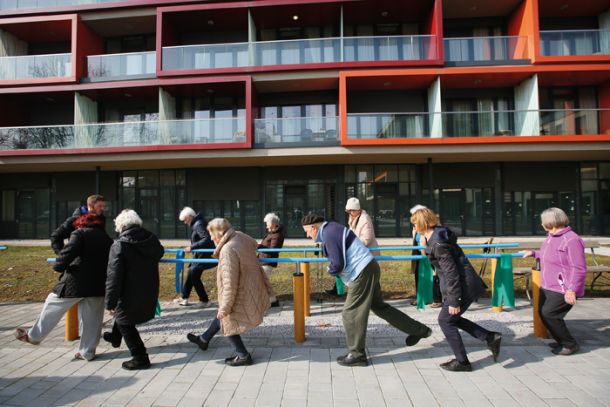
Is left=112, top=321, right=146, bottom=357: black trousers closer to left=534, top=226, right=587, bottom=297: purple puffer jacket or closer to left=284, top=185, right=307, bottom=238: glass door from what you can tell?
left=534, top=226, right=587, bottom=297: purple puffer jacket

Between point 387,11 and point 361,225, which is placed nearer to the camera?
point 361,225

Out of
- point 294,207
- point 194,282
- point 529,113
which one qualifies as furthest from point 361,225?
point 529,113

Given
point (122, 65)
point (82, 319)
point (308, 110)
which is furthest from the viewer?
point (308, 110)

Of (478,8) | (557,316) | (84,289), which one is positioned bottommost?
(557,316)

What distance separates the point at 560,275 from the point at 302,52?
1610cm

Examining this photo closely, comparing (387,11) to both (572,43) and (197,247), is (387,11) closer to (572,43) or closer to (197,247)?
(572,43)

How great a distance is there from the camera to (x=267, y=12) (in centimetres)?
1883

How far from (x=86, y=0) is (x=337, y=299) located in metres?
20.7

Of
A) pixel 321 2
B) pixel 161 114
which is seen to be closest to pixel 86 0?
pixel 161 114

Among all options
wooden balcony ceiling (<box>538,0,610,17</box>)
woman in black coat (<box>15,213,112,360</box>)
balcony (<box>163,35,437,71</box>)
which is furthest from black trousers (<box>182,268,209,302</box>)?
wooden balcony ceiling (<box>538,0,610,17</box>)

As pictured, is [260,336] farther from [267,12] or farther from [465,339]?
[267,12]

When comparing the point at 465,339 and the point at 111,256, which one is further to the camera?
the point at 465,339

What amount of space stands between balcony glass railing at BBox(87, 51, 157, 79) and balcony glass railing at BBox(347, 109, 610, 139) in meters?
10.2

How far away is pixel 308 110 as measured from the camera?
20125 millimetres
